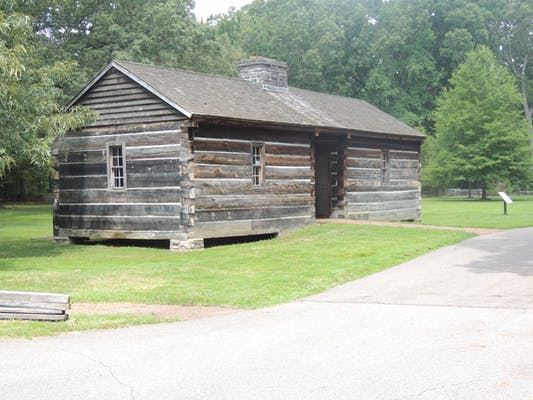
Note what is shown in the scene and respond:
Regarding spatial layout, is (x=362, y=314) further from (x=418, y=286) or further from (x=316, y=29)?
(x=316, y=29)

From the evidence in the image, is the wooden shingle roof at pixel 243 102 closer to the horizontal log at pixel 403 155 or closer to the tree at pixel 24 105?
the horizontal log at pixel 403 155

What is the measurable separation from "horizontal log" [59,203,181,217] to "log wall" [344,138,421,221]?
7897mm

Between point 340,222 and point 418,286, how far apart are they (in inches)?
469

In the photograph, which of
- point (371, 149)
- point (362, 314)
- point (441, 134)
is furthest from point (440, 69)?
point (362, 314)

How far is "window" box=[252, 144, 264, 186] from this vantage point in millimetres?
22922

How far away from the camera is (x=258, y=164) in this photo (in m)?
22.9

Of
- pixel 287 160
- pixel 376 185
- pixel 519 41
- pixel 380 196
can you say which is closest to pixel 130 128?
pixel 287 160

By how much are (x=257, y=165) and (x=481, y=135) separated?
31.6 meters

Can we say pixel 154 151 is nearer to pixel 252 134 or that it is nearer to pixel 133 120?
pixel 133 120

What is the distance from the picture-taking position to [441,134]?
52125 mm

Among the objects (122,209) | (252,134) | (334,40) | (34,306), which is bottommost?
(34,306)

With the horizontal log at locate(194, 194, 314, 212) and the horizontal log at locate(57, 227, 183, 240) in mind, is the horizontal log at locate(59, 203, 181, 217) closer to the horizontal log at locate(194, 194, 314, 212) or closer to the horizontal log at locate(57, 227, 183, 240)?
the horizontal log at locate(57, 227, 183, 240)

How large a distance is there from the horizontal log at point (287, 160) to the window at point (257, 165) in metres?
0.20

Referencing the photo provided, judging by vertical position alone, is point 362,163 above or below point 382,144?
below
